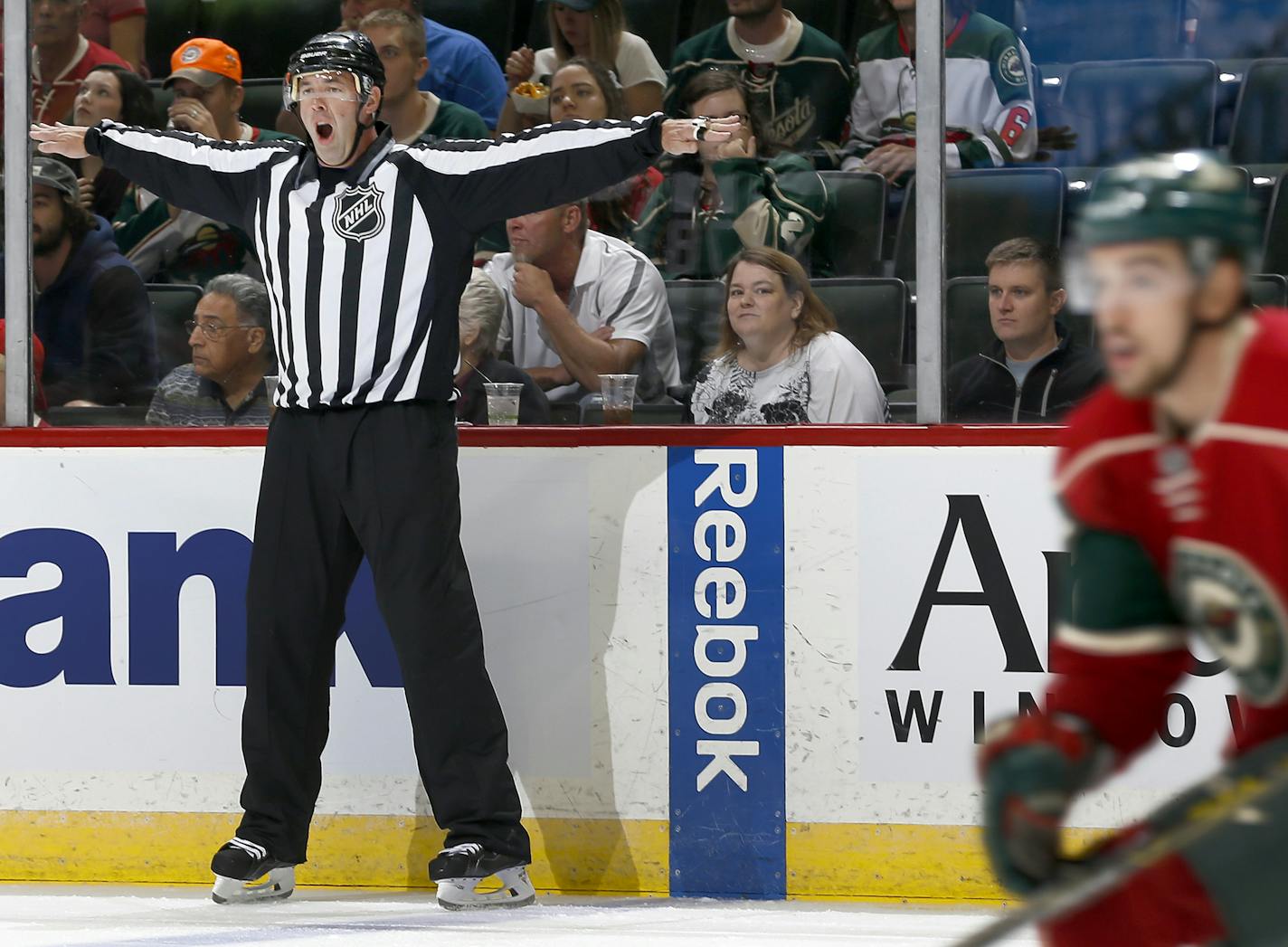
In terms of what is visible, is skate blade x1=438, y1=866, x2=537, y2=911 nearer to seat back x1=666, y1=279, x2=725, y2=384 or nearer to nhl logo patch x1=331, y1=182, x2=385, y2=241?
seat back x1=666, y1=279, x2=725, y2=384

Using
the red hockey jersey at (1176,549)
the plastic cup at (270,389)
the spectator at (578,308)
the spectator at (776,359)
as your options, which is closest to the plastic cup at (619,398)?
the spectator at (578,308)

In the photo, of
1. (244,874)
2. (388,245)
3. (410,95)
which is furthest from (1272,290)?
(244,874)

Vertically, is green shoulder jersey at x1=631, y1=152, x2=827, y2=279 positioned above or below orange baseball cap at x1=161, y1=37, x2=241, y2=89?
below

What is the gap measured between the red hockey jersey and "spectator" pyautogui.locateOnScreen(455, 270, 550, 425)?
1.93m

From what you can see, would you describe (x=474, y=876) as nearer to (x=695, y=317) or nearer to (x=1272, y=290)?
(x=695, y=317)

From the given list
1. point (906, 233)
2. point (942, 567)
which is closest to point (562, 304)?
point (906, 233)

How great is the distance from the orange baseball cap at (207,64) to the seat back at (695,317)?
1062 mm

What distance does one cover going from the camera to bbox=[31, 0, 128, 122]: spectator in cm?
348

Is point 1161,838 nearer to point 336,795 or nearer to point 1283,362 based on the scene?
point 1283,362

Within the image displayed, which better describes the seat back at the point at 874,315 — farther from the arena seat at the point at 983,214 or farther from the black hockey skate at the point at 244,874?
the black hockey skate at the point at 244,874

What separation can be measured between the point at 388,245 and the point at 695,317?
1.94 feet

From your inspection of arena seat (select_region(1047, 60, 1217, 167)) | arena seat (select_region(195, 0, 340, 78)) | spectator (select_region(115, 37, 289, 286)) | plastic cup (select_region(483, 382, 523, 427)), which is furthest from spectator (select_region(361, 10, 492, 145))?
arena seat (select_region(1047, 60, 1217, 167))

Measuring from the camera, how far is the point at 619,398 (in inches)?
131

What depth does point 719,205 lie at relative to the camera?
3.39 meters
